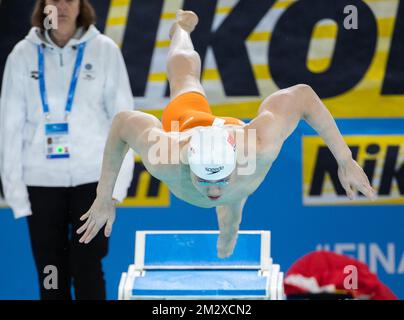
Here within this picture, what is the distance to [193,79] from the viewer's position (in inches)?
223

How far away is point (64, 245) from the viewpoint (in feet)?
20.7

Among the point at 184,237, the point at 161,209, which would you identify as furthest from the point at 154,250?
the point at 161,209

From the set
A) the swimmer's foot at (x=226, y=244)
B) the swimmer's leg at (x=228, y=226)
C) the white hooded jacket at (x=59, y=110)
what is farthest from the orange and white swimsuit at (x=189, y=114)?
the white hooded jacket at (x=59, y=110)

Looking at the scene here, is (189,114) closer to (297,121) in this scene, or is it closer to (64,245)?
(297,121)

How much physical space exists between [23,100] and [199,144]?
65.6 inches

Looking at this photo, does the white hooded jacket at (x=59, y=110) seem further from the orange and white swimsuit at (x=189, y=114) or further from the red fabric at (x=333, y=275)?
the red fabric at (x=333, y=275)

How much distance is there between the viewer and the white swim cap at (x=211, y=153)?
489 cm

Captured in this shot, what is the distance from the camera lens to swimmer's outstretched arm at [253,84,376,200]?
5070 millimetres

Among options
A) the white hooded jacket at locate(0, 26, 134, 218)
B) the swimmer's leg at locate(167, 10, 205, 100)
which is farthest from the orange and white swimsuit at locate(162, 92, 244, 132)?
the white hooded jacket at locate(0, 26, 134, 218)

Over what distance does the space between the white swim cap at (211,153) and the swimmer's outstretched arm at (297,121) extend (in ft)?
0.63
